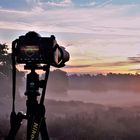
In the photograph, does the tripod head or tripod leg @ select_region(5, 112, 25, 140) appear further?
tripod leg @ select_region(5, 112, 25, 140)

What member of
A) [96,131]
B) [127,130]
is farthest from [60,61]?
[127,130]

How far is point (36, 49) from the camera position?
212 inches

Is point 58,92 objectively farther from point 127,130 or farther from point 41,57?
point 41,57

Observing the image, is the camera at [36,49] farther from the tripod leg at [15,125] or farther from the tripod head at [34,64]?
the tripod leg at [15,125]

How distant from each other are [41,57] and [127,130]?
29788 mm

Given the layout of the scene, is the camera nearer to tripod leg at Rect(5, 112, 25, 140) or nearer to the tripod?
the tripod

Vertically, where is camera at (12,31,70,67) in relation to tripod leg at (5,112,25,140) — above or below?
above

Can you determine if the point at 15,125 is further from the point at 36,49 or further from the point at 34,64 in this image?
the point at 36,49

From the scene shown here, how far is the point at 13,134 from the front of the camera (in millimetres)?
5484

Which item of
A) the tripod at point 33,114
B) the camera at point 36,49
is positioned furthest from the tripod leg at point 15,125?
the camera at point 36,49

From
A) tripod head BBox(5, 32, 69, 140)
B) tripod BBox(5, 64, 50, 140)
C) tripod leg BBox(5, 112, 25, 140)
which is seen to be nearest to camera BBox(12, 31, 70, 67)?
tripod head BBox(5, 32, 69, 140)

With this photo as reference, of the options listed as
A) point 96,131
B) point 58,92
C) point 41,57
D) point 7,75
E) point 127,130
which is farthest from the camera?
point 58,92

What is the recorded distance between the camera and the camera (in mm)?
5383

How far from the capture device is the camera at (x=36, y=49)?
5.38 m
